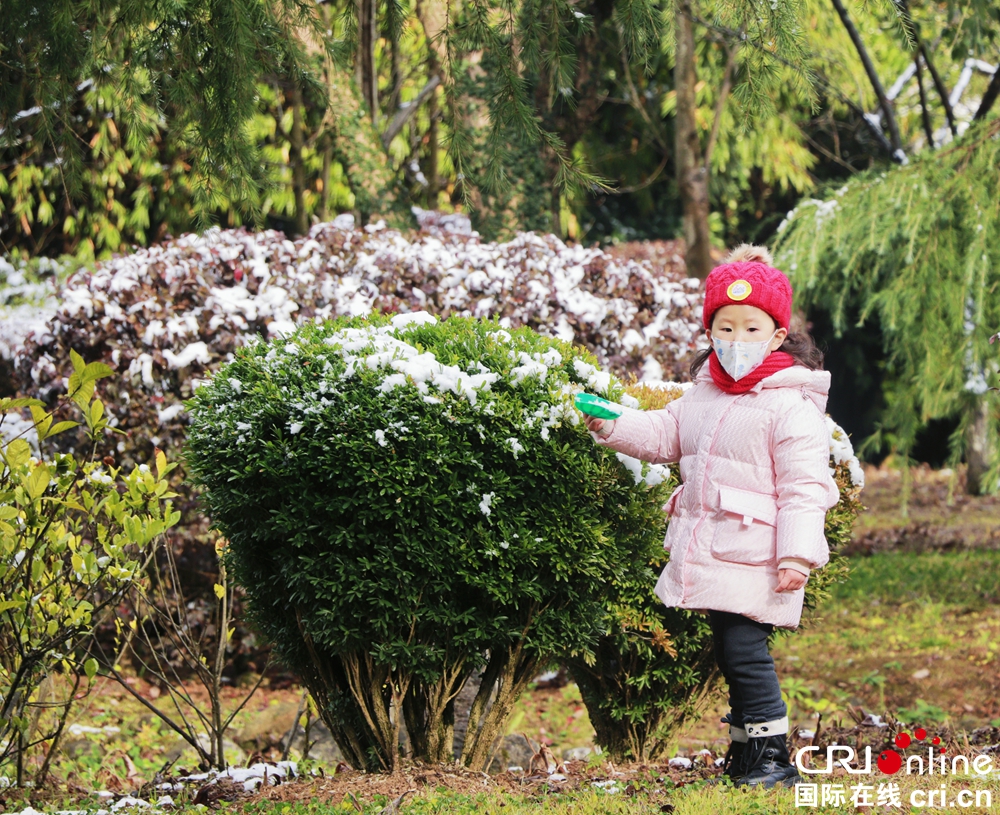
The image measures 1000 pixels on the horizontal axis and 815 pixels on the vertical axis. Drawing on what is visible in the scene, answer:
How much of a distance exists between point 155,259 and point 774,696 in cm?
385

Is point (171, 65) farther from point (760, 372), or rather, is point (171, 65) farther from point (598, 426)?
point (760, 372)

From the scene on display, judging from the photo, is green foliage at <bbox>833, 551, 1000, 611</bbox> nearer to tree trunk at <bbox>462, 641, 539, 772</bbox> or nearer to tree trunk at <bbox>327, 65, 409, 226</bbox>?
tree trunk at <bbox>327, 65, 409, 226</bbox>

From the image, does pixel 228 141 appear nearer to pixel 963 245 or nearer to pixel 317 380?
pixel 317 380

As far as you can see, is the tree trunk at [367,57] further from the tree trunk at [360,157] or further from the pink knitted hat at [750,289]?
the pink knitted hat at [750,289]

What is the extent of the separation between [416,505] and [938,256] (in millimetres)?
3774

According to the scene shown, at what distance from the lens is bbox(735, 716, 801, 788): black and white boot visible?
309 centimetres

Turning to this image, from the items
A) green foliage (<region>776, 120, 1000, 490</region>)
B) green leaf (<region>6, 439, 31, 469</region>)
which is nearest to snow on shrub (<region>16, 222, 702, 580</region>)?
green foliage (<region>776, 120, 1000, 490</region>)

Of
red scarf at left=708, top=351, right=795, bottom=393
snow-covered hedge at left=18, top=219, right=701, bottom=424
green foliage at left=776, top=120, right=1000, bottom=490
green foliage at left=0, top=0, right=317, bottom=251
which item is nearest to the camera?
red scarf at left=708, top=351, right=795, bottom=393

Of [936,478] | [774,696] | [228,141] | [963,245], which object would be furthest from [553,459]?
[936,478]

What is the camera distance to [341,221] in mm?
5887

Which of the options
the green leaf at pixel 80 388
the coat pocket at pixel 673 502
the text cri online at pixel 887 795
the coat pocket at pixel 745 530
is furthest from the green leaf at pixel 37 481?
the text cri online at pixel 887 795

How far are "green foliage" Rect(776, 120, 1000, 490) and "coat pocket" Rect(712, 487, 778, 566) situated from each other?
295 cm

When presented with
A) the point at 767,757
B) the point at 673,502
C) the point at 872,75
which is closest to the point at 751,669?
the point at 767,757

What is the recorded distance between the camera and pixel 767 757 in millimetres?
3121
